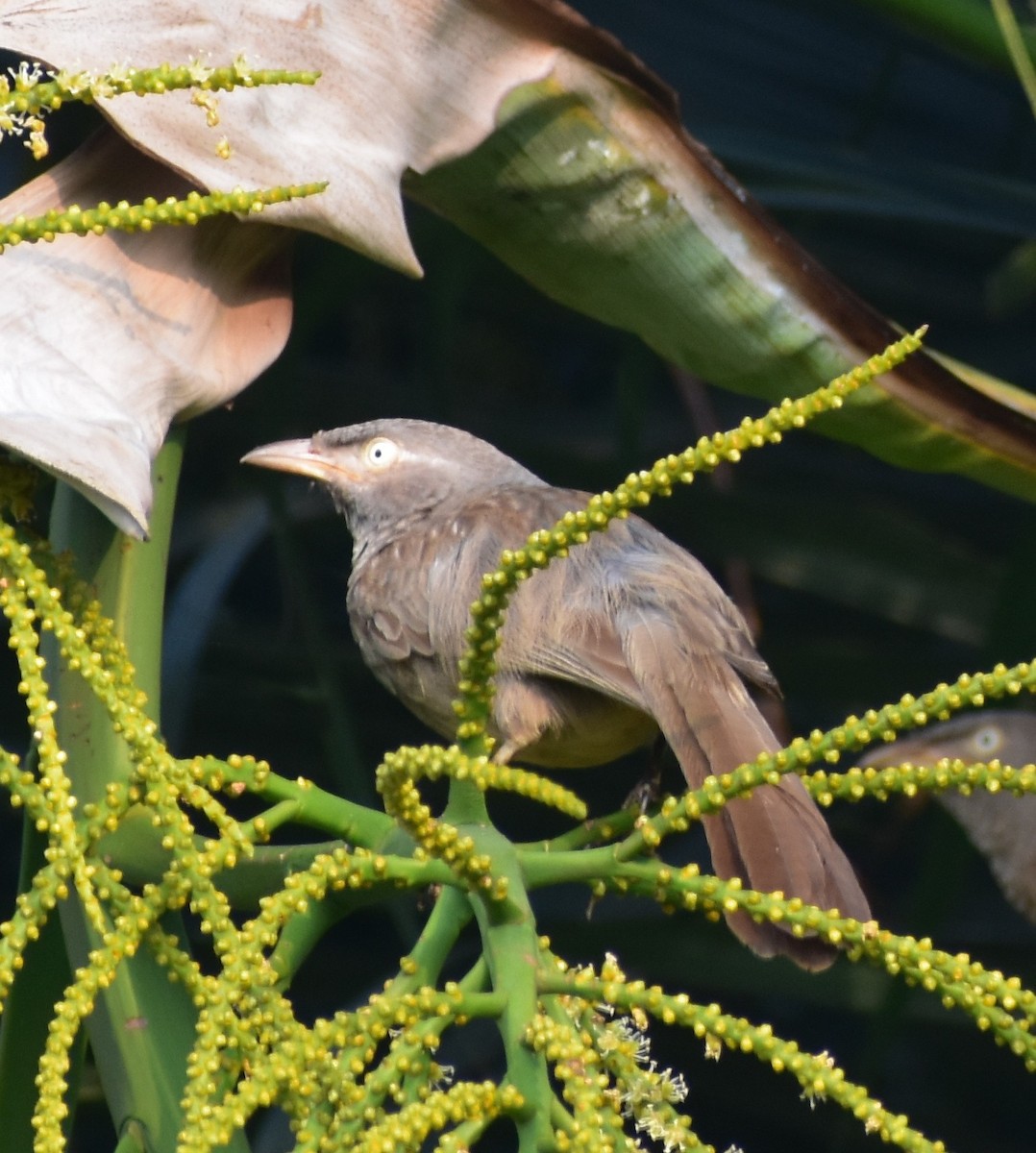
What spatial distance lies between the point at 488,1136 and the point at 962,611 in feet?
4.05

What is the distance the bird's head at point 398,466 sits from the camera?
2.31 metres

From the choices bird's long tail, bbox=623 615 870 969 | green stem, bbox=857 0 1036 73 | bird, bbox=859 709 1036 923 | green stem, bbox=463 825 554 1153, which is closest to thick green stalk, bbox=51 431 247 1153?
green stem, bbox=463 825 554 1153

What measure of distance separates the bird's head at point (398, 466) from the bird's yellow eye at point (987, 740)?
106 cm

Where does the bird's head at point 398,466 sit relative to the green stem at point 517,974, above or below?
below

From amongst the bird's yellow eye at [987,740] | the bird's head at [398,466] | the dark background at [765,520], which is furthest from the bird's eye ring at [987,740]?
the bird's head at [398,466]

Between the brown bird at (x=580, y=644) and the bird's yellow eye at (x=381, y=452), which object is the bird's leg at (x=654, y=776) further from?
the bird's yellow eye at (x=381, y=452)

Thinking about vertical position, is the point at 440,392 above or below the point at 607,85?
below

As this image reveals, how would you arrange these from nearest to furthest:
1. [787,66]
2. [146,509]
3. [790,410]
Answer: [790,410] → [146,509] → [787,66]

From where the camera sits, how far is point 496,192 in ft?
5.15

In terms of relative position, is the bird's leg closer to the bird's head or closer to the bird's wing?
the bird's wing

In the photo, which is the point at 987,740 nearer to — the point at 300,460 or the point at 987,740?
the point at 987,740

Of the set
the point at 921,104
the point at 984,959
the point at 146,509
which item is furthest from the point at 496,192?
the point at 984,959

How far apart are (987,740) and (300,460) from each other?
1380 millimetres

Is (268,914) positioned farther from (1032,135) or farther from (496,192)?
(1032,135)
